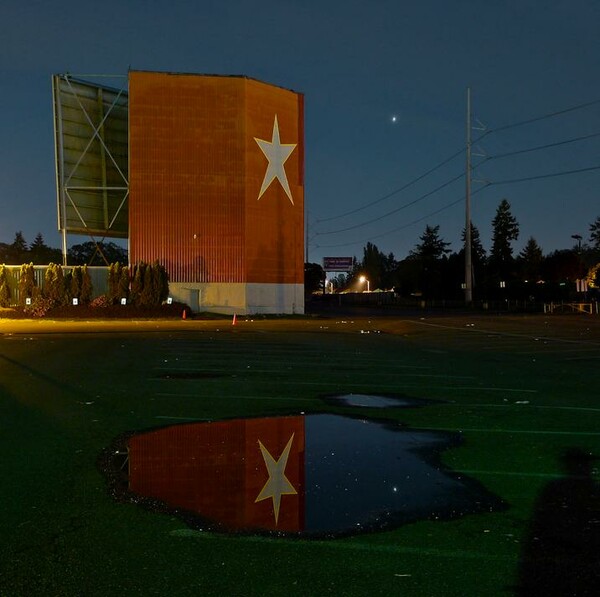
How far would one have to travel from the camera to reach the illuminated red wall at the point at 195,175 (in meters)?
49.4

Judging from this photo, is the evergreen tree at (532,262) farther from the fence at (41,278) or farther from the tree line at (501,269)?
the fence at (41,278)

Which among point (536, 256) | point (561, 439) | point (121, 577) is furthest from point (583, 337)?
point (536, 256)

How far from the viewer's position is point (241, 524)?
18.4 ft

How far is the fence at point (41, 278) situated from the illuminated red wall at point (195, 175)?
8.03 ft

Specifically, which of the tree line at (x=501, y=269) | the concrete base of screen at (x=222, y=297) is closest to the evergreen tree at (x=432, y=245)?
the tree line at (x=501, y=269)

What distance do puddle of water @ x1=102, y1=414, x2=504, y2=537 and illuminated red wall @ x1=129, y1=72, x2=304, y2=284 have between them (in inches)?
1615

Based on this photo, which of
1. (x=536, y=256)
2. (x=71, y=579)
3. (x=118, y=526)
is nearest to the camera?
(x=71, y=579)

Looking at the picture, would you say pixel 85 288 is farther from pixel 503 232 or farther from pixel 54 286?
pixel 503 232

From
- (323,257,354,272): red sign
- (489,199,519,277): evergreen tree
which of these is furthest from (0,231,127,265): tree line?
(489,199,519,277): evergreen tree

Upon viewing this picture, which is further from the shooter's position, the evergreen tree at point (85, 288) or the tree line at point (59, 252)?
the tree line at point (59, 252)

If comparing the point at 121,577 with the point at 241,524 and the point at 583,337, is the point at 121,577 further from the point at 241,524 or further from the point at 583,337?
the point at 583,337

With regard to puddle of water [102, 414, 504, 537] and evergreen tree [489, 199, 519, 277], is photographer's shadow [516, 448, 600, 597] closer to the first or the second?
puddle of water [102, 414, 504, 537]

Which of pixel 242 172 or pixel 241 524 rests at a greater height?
pixel 242 172

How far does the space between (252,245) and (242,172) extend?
522cm
